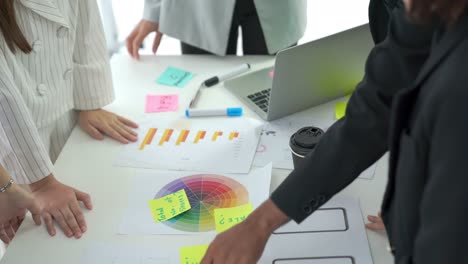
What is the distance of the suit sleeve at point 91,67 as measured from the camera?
130 centimetres

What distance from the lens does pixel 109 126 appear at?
1271mm

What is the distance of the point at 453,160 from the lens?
52 cm

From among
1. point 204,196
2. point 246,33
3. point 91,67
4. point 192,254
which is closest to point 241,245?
point 192,254

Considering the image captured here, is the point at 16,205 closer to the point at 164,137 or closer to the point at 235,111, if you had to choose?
the point at 164,137

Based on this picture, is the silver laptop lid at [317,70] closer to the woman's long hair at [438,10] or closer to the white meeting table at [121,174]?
the white meeting table at [121,174]

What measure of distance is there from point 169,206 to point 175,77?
0.53 metres

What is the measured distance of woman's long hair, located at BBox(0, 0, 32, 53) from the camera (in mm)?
1039

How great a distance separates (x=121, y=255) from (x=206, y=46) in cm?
80

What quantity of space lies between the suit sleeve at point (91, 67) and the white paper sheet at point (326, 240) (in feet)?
2.08

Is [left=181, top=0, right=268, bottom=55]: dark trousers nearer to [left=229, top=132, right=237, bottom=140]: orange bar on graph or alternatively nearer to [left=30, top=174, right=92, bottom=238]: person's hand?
[left=229, top=132, right=237, bottom=140]: orange bar on graph

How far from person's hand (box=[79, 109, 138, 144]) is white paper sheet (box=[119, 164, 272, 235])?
14 centimetres

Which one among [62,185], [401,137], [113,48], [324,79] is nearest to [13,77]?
[62,185]

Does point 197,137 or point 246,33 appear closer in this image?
point 197,137

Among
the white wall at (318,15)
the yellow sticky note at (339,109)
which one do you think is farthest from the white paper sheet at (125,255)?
the white wall at (318,15)
